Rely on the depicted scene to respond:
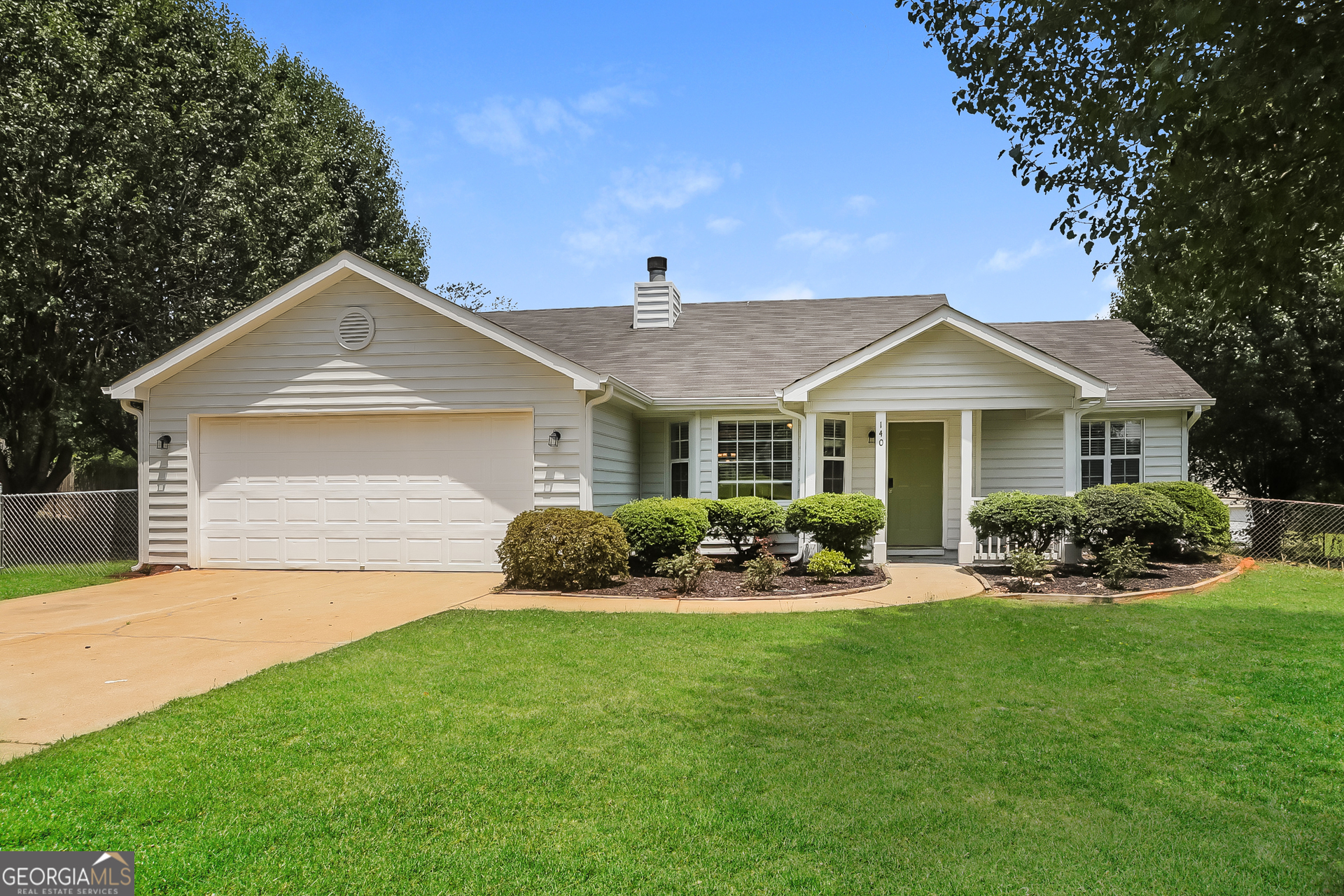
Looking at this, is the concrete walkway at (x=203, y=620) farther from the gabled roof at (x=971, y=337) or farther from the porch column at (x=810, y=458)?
the gabled roof at (x=971, y=337)

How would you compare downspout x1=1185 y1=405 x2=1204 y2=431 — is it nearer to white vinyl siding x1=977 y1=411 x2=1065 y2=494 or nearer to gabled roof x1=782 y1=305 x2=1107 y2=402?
white vinyl siding x1=977 y1=411 x2=1065 y2=494

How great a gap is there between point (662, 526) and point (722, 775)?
6.85 metres

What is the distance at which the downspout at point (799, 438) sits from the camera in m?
12.9

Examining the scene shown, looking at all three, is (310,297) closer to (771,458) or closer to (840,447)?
(771,458)

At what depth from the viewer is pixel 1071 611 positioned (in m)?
8.67

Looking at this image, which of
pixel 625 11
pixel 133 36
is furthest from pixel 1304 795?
pixel 133 36

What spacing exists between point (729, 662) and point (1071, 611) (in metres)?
4.57

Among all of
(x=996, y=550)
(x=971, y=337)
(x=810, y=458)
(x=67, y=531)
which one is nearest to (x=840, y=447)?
(x=810, y=458)

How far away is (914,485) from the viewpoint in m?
14.1

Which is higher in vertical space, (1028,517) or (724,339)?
(724,339)

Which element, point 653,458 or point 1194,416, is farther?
point 653,458

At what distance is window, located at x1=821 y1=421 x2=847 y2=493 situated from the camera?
13719mm

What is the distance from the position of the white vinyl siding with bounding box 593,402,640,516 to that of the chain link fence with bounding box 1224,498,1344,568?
10996 mm

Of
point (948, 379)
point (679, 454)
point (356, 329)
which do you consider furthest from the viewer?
point (679, 454)
